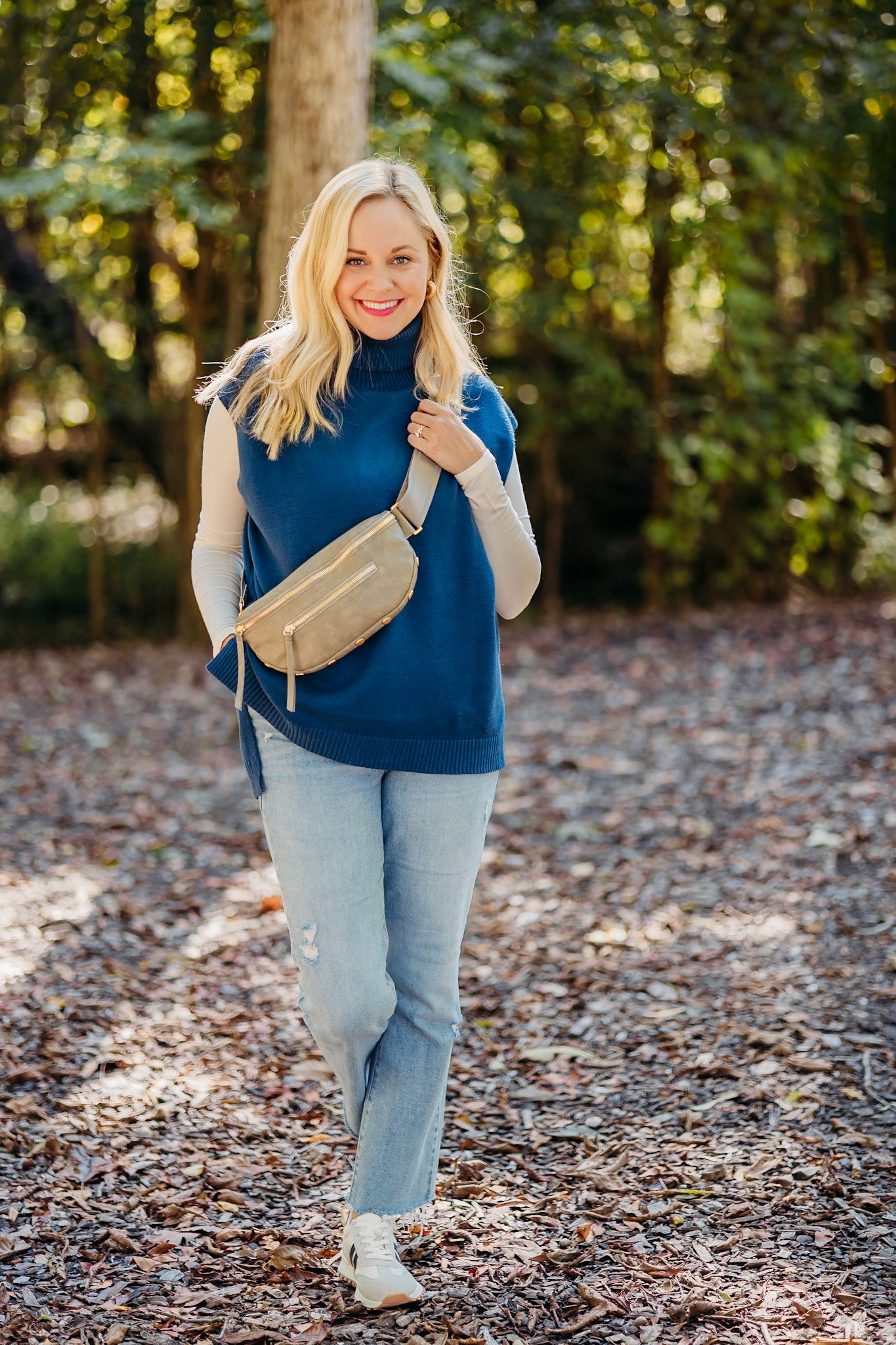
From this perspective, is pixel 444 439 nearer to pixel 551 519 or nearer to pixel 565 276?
pixel 565 276

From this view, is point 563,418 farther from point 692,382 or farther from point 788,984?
point 788,984

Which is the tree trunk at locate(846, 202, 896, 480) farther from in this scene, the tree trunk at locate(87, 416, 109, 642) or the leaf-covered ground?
the tree trunk at locate(87, 416, 109, 642)

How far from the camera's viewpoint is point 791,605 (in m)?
9.64

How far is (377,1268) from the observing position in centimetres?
232

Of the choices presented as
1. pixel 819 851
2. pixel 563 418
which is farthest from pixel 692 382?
pixel 819 851

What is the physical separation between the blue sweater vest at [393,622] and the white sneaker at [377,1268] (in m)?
0.83

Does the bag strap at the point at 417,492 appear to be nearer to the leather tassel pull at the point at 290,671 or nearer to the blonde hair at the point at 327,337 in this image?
the blonde hair at the point at 327,337

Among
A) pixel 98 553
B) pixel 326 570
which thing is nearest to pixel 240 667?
pixel 326 570

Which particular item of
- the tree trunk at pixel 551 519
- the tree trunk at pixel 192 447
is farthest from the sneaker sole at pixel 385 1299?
the tree trunk at pixel 551 519

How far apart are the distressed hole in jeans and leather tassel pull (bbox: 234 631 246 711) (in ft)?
1.30

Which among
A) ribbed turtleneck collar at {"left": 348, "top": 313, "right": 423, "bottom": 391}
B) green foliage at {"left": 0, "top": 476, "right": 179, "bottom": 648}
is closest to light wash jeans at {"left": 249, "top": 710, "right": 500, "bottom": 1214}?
ribbed turtleneck collar at {"left": 348, "top": 313, "right": 423, "bottom": 391}

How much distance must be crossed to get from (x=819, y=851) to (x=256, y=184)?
5358 millimetres

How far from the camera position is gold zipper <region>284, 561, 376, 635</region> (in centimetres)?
209

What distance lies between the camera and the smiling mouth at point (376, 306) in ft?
7.11
